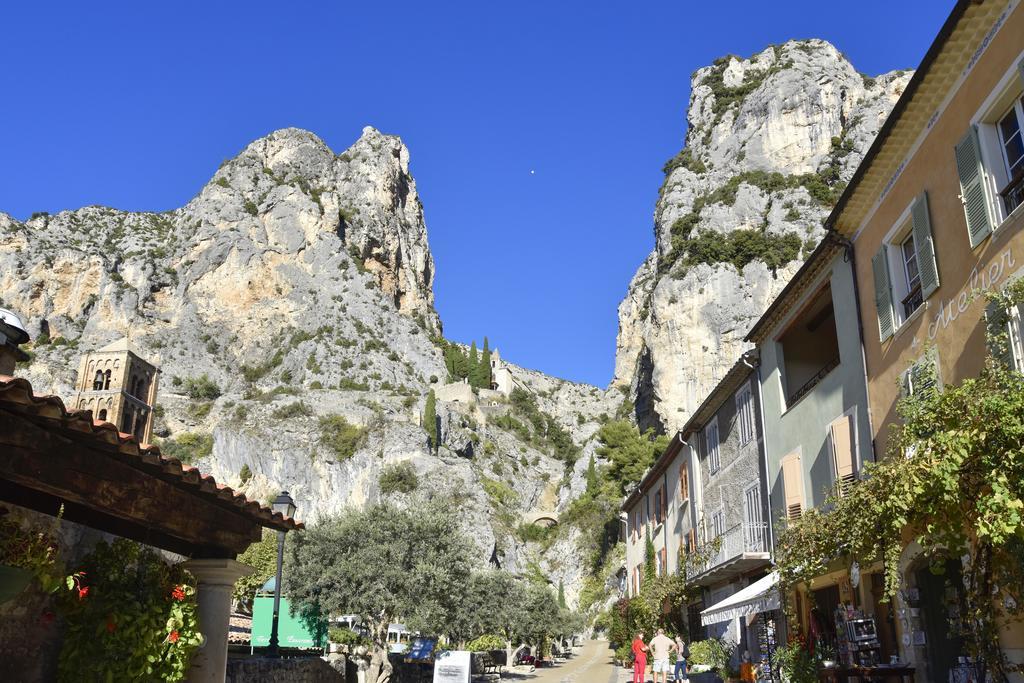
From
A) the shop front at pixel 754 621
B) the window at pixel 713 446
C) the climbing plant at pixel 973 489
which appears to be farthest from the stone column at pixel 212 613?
the window at pixel 713 446

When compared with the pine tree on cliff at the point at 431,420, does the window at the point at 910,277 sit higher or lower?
lower

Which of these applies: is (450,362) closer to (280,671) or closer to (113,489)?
(280,671)

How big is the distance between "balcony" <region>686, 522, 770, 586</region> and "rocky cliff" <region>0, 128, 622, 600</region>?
4375cm

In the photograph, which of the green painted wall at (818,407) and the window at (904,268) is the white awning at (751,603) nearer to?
the green painted wall at (818,407)

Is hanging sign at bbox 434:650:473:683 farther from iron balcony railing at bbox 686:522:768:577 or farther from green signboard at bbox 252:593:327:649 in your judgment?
green signboard at bbox 252:593:327:649

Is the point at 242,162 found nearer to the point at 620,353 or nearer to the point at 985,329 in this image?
the point at 620,353

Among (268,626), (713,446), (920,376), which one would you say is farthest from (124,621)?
(268,626)

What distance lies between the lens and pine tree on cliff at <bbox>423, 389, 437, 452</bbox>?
80.3 m

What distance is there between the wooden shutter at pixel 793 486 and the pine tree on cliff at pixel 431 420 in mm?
63049

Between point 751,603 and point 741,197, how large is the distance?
59782 millimetres

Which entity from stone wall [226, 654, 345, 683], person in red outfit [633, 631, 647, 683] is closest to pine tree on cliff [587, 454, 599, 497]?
person in red outfit [633, 631, 647, 683]

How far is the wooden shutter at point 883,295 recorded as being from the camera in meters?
13.2

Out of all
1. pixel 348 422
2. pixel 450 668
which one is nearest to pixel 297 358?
pixel 348 422

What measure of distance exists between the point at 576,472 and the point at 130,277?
2408 inches
